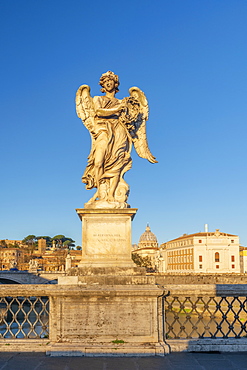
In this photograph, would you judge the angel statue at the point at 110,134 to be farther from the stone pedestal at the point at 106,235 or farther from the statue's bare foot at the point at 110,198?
the stone pedestal at the point at 106,235

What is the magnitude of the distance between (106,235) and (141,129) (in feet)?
8.01

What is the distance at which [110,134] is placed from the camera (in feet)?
25.6

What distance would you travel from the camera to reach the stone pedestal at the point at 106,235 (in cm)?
718

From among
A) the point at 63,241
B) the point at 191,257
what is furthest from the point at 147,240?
the point at 191,257

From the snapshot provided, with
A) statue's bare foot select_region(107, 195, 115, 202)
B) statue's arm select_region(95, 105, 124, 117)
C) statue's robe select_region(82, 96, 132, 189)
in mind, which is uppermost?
statue's arm select_region(95, 105, 124, 117)

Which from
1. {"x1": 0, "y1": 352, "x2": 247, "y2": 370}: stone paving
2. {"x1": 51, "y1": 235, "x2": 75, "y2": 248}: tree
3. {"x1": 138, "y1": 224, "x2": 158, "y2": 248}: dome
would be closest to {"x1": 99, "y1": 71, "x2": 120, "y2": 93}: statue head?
{"x1": 0, "y1": 352, "x2": 247, "y2": 370}: stone paving

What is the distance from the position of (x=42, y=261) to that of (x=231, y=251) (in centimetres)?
5896

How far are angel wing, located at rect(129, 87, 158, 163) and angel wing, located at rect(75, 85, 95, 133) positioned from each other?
0.88 m

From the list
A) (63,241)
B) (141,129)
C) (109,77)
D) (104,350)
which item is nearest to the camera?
(104,350)

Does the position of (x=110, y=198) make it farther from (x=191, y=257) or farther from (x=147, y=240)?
(x=147, y=240)

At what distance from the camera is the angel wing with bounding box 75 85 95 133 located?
26.2 ft

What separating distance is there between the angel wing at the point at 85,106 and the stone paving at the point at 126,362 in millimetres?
4315

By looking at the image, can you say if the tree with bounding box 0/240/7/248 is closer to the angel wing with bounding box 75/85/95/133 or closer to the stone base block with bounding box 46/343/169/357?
the angel wing with bounding box 75/85/95/133

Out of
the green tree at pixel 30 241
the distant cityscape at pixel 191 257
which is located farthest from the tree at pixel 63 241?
the distant cityscape at pixel 191 257
